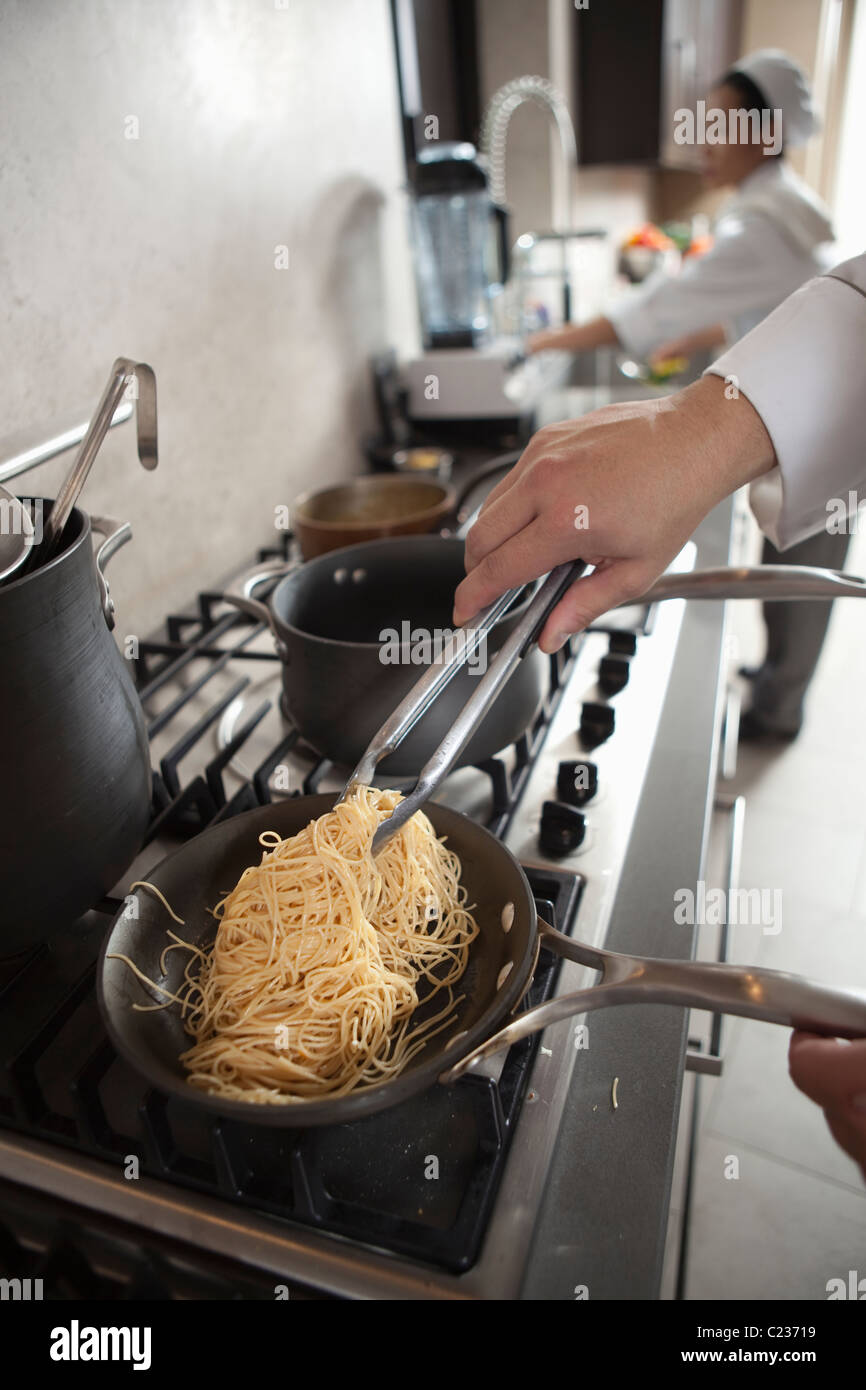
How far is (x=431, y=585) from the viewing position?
3.04ft

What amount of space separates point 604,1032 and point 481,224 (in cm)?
166

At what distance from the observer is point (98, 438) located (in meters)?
0.64

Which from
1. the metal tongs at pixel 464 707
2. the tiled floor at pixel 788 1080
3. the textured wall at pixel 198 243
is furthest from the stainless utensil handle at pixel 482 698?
the tiled floor at pixel 788 1080

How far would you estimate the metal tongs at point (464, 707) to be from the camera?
58 cm

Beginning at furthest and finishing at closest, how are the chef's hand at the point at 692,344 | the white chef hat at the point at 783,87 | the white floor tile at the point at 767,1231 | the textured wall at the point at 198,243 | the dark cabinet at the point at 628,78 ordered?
the dark cabinet at the point at 628,78 < the chef's hand at the point at 692,344 < the white chef hat at the point at 783,87 < the white floor tile at the point at 767,1231 < the textured wall at the point at 198,243

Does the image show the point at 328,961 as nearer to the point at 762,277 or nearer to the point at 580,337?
the point at 580,337

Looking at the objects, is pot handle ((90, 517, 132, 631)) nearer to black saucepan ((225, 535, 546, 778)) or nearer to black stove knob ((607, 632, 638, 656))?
black saucepan ((225, 535, 546, 778))

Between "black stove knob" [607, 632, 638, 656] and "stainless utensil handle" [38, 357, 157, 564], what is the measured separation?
0.51 m

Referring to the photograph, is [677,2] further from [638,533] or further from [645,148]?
[638,533]

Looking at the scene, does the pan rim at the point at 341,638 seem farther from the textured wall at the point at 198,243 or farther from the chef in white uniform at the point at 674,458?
the textured wall at the point at 198,243

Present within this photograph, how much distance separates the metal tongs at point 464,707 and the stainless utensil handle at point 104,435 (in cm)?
27

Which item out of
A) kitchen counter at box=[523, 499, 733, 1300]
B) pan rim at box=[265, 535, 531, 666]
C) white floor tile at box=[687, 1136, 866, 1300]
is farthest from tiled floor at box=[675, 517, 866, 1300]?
pan rim at box=[265, 535, 531, 666]
